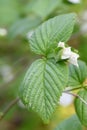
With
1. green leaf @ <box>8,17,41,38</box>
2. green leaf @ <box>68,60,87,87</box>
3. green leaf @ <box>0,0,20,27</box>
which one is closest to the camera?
green leaf @ <box>68,60,87,87</box>

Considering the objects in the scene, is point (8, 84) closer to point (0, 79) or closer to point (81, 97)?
point (0, 79)

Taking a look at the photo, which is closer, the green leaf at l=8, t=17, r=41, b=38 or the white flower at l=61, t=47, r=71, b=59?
the white flower at l=61, t=47, r=71, b=59

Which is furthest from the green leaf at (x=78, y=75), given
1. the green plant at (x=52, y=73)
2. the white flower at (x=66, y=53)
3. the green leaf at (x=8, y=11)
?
the green leaf at (x=8, y=11)

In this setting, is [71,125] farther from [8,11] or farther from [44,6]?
[8,11]

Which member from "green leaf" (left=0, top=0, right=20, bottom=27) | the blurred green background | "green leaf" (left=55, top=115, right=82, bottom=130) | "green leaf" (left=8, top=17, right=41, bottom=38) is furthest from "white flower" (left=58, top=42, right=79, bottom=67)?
"green leaf" (left=0, top=0, right=20, bottom=27)

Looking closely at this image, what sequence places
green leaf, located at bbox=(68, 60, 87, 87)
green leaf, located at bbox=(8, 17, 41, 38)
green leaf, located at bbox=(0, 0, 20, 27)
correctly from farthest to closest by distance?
green leaf, located at bbox=(0, 0, 20, 27) < green leaf, located at bbox=(8, 17, 41, 38) < green leaf, located at bbox=(68, 60, 87, 87)

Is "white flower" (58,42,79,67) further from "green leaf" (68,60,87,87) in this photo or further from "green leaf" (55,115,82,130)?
"green leaf" (55,115,82,130)

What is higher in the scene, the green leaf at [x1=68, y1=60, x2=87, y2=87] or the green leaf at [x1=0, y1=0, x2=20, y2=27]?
the green leaf at [x1=0, y1=0, x2=20, y2=27]
